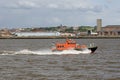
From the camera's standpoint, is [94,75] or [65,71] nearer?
[94,75]

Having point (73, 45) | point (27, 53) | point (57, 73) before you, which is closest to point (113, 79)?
point (57, 73)

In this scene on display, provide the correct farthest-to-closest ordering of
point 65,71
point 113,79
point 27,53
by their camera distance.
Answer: point 27,53 → point 65,71 → point 113,79

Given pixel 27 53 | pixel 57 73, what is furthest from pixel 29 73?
pixel 27 53

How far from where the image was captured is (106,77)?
3825 cm

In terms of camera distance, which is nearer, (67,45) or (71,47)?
(67,45)

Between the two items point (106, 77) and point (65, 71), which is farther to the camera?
point (65, 71)

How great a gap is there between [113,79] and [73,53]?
3124 cm

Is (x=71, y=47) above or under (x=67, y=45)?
under

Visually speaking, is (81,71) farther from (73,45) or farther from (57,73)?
(73,45)

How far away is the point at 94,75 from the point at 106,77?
1.65 metres

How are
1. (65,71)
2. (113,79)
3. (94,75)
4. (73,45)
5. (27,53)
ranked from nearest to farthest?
(113,79) → (94,75) → (65,71) → (73,45) → (27,53)

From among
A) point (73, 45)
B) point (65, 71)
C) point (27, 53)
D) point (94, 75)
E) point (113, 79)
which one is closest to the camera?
point (113, 79)

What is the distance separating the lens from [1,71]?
43.1m

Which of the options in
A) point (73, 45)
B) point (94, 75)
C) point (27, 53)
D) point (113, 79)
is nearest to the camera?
point (113, 79)
